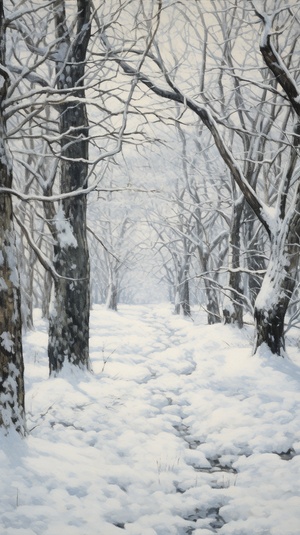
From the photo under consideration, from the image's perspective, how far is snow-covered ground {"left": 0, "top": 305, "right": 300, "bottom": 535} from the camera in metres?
3.18

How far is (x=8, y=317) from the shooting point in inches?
153

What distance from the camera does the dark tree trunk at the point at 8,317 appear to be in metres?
3.85

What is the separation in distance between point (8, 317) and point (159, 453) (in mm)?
1999

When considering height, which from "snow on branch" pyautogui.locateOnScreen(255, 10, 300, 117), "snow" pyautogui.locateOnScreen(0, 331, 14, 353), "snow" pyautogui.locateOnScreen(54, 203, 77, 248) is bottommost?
"snow" pyautogui.locateOnScreen(0, 331, 14, 353)

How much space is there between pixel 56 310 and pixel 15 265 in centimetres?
292

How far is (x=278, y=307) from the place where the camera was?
23.7 ft

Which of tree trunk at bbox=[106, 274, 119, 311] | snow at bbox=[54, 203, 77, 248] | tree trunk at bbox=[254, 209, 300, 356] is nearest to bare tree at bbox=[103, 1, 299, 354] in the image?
tree trunk at bbox=[254, 209, 300, 356]

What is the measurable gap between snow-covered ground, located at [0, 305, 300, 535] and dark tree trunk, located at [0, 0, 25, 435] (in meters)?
0.26

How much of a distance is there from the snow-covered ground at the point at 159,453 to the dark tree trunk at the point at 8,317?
26 cm

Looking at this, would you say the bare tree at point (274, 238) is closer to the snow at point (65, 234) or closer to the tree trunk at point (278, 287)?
the tree trunk at point (278, 287)

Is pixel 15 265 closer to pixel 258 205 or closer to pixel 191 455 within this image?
pixel 191 455

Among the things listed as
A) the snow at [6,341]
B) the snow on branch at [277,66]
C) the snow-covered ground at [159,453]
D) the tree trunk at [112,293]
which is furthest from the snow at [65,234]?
the tree trunk at [112,293]

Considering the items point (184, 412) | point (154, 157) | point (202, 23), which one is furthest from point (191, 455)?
point (154, 157)

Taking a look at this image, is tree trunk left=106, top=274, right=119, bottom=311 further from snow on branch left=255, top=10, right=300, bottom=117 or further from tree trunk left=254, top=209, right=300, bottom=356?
snow on branch left=255, top=10, right=300, bottom=117
